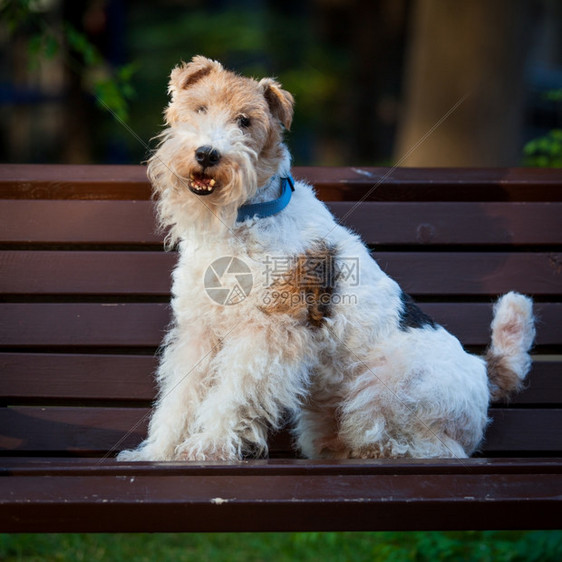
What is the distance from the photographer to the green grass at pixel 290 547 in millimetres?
3611

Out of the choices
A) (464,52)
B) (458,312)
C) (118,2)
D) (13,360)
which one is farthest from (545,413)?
(118,2)

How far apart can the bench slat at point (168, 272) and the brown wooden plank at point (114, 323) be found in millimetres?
69

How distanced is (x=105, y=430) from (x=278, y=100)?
5.15 feet

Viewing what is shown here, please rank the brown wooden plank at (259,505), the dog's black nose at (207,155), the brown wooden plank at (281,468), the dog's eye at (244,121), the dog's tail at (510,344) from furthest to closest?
the dog's tail at (510,344) → the dog's eye at (244,121) → the dog's black nose at (207,155) → the brown wooden plank at (281,468) → the brown wooden plank at (259,505)

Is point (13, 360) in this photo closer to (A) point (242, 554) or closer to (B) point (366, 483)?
(A) point (242, 554)

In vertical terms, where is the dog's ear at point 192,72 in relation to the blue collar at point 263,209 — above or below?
above

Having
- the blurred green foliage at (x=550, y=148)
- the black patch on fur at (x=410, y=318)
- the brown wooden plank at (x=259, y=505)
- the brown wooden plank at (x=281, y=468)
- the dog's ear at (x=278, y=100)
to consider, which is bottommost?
the brown wooden plank at (x=259, y=505)

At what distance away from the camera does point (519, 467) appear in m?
2.50

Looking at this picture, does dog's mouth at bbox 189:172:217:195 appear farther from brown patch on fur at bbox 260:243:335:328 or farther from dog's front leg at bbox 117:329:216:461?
dog's front leg at bbox 117:329:216:461

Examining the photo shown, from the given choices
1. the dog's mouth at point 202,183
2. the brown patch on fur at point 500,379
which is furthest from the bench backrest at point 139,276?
the dog's mouth at point 202,183

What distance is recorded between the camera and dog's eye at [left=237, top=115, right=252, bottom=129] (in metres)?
2.95

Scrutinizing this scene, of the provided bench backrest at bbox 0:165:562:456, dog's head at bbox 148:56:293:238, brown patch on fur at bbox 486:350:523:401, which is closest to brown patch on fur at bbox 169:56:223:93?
dog's head at bbox 148:56:293:238

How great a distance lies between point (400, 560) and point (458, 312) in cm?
117

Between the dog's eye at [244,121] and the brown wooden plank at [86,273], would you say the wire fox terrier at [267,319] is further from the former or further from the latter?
the brown wooden plank at [86,273]
